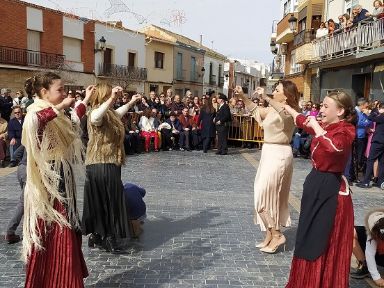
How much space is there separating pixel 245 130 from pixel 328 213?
1195 centimetres

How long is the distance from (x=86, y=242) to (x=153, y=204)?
1.91 m

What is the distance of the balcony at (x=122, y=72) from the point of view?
29.1 m

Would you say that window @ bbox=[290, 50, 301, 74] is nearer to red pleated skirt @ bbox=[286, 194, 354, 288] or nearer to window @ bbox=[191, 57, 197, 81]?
window @ bbox=[191, 57, 197, 81]

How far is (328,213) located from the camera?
340cm

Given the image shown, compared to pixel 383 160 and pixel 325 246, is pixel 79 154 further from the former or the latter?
pixel 383 160

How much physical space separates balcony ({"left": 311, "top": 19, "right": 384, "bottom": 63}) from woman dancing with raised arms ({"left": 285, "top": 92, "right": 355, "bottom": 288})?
32.8 feet

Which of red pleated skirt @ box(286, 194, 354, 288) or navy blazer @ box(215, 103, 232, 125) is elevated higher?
navy blazer @ box(215, 103, 232, 125)

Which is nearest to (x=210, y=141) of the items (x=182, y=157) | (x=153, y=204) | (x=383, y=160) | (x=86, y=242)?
(x=182, y=157)

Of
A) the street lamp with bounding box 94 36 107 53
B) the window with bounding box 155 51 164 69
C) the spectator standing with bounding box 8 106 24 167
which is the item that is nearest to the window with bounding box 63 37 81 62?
the street lamp with bounding box 94 36 107 53

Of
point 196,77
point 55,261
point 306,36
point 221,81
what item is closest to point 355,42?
point 306,36

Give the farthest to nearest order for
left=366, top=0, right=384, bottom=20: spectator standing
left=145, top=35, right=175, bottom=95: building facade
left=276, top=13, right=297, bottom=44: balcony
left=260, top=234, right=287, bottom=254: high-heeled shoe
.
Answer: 1. left=145, top=35, right=175, bottom=95: building facade
2. left=276, top=13, right=297, bottom=44: balcony
3. left=366, top=0, right=384, bottom=20: spectator standing
4. left=260, top=234, right=287, bottom=254: high-heeled shoe

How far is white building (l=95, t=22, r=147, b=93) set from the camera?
28.8 meters

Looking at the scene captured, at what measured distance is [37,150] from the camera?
3.34 metres

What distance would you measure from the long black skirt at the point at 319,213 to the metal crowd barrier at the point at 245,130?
11.7 meters
